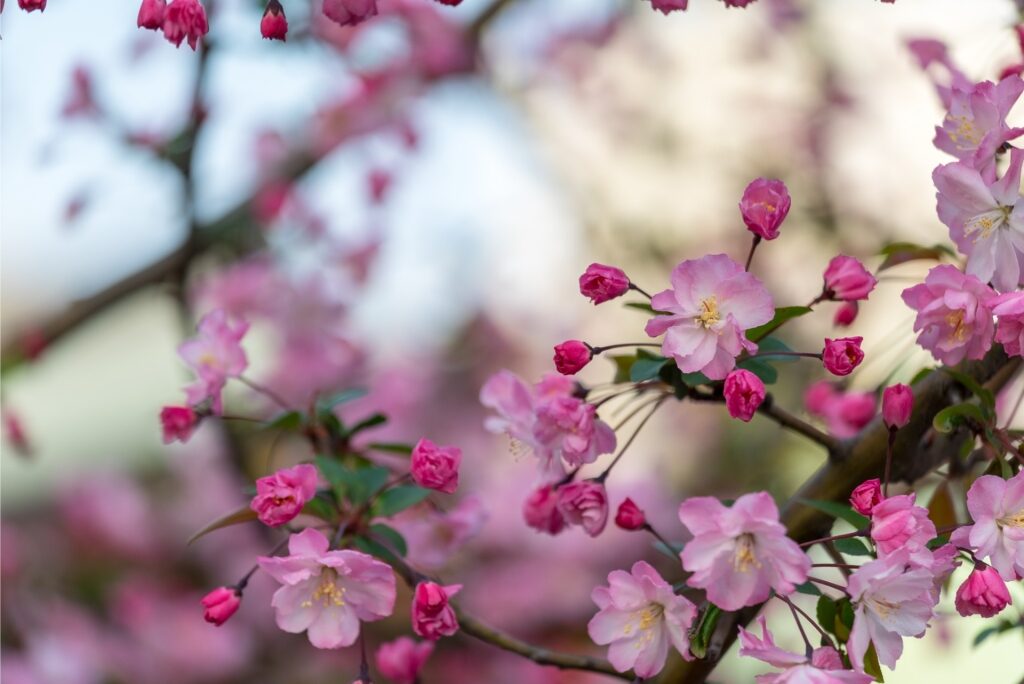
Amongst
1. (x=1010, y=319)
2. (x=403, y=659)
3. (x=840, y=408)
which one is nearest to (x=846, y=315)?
(x=840, y=408)

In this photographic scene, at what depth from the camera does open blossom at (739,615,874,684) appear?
2.38 feet

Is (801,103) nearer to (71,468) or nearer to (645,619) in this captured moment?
(71,468)

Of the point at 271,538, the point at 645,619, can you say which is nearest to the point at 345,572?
the point at 645,619

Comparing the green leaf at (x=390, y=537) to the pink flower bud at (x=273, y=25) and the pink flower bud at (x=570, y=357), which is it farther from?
the pink flower bud at (x=273, y=25)

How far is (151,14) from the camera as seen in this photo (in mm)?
894

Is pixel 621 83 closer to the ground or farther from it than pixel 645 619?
closer to the ground

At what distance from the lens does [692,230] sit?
3.33m

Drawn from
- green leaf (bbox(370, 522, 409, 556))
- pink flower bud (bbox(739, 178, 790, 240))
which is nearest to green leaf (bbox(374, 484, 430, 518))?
green leaf (bbox(370, 522, 409, 556))

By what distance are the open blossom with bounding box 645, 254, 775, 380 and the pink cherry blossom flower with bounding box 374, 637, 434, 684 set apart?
41cm

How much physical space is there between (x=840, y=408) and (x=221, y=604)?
58 centimetres

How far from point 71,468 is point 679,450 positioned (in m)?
1.90

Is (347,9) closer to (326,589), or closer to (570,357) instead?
(570,357)

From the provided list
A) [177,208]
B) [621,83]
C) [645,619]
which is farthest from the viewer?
[621,83]

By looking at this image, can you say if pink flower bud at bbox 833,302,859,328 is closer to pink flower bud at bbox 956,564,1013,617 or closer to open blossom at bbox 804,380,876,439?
open blossom at bbox 804,380,876,439
